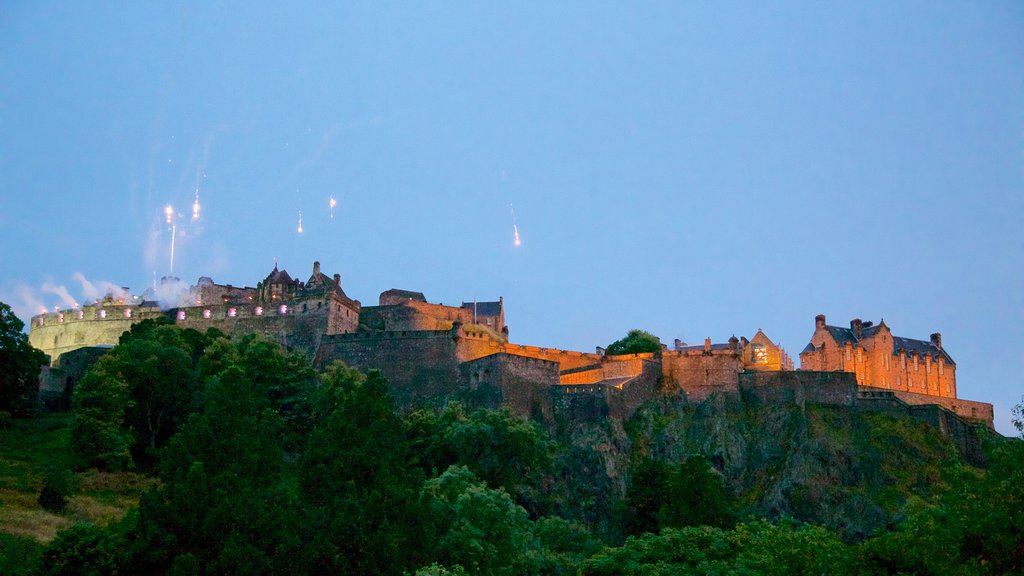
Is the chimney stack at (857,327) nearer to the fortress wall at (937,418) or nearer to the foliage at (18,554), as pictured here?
the fortress wall at (937,418)

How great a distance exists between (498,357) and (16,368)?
33.2m

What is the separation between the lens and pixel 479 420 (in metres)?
65.4

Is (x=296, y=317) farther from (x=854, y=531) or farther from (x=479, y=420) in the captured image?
(x=854, y=531)

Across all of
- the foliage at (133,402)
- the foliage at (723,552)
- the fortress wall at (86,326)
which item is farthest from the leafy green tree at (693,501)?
the fortress wall at (86,326)

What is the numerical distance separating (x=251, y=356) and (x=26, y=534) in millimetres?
28243

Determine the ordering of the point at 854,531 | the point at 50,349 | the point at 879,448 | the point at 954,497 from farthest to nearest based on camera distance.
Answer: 1. the point at 50,349
2. the point at 879,448
3. the point at 854,531
4. the point at 954,497

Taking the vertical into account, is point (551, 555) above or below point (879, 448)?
below

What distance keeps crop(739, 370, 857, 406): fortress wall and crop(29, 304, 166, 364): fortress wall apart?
5195 centimetres

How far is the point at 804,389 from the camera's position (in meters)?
80.4

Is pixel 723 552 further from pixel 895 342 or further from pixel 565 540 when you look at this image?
pixel 895 342

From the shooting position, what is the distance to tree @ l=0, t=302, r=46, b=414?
71.9 m

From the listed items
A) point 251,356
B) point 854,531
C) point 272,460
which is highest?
point 251,356

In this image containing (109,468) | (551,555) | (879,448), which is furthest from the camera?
(879,448)

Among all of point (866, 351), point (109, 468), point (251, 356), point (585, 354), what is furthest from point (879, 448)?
point (109, 468)
